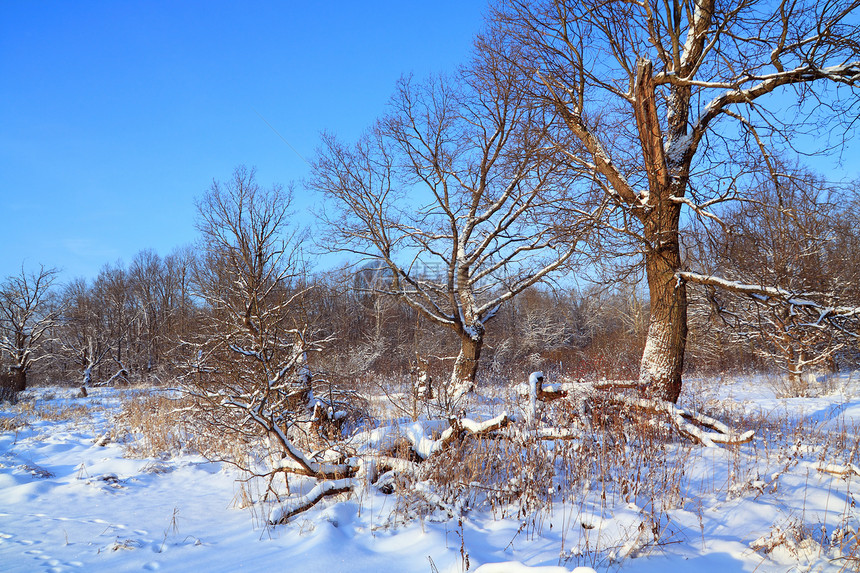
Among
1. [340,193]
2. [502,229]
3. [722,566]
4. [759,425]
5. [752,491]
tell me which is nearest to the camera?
[722,566]

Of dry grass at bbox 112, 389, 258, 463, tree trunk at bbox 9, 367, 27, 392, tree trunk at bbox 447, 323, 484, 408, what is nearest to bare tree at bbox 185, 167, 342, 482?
dry grass at bbox 112, 389, 258, 463

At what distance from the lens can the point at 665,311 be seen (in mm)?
7168

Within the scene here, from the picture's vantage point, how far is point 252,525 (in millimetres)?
3885

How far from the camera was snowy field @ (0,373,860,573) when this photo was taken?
2980 mm

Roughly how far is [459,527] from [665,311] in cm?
539

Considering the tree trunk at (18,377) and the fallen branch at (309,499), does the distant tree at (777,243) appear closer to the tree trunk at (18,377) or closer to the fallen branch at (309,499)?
the fallen branch at (309,499)

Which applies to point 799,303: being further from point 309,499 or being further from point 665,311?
point 309,499

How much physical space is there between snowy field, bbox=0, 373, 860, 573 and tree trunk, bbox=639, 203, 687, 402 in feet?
5.71

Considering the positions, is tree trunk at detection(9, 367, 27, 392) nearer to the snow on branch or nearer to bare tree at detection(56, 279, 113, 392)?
bare tree at detection(56, 279, 113, 392)

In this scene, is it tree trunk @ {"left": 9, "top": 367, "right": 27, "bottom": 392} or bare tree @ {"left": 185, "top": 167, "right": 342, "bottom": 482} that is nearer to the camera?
bare tree @ {"left": 185, "top": 167, "right": 342, "bottom": 482}

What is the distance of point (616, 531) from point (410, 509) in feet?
5.47

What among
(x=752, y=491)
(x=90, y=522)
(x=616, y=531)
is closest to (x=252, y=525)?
(x=90, y=522)

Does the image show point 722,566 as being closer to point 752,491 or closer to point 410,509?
point 752,491

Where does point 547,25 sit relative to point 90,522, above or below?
above
